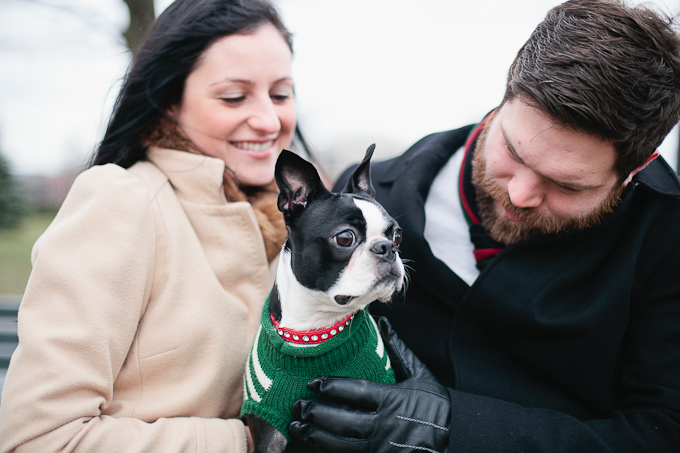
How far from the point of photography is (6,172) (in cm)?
662

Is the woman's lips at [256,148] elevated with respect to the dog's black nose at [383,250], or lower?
elevated

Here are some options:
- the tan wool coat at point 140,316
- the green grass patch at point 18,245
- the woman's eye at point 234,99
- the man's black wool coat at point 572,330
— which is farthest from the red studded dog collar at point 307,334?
the green grass patch at point 18,245

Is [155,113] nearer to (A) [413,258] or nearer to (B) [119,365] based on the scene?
(B) [119,365]

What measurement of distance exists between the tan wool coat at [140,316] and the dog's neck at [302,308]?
276mm

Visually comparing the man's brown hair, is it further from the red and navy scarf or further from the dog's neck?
the dog's neck

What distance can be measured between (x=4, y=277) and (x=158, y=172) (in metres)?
5.92

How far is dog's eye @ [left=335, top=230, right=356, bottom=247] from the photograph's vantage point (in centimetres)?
180

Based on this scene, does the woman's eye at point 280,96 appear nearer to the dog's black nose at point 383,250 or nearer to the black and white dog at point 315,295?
the black and white dog at point 315,295

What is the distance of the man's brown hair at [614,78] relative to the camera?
1.86 metres

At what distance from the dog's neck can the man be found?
235 millimetres

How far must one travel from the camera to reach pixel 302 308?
6.18ft

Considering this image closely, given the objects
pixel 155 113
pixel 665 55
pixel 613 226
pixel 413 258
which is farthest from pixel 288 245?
pixel 665 55

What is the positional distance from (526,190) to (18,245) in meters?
8.36

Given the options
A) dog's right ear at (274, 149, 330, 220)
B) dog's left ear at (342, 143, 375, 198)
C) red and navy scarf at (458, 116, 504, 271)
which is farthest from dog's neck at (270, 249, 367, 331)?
red and navy scarf at (458, 116, 504, 271)
